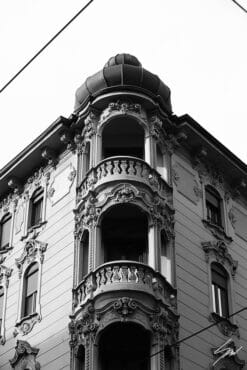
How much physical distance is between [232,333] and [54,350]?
644 cm

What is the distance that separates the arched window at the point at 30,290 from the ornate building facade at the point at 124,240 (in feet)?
0.17

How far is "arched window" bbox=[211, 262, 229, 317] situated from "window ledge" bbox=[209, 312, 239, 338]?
392mm

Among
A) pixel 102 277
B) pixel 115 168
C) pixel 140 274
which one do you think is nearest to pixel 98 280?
pixel 102 277

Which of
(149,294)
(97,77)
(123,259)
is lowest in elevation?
(149,294)

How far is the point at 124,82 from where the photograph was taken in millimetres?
34531

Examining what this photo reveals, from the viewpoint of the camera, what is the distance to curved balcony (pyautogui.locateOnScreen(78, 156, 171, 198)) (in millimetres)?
32375

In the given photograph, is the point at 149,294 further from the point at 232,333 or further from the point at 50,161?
the point at 50,161

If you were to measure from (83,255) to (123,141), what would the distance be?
518 centimetres

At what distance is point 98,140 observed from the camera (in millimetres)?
33938

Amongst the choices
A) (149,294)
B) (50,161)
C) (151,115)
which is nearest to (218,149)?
(151,115)

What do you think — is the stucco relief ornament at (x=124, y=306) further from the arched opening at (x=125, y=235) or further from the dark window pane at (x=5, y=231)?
the dark window pane at (x=5, y=231)

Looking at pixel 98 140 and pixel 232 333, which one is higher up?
pixel 98 140

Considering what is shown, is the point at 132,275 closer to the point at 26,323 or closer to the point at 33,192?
the point at 26,323

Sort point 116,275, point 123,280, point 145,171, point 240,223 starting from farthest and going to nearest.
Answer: point 240,223, point 145,171, point 116,275, point 123,280
